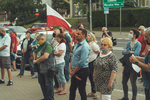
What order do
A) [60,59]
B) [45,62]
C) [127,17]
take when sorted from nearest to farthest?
[45,62]
[60,59]
[127,17]

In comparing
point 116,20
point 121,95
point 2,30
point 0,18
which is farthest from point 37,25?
point 0,18

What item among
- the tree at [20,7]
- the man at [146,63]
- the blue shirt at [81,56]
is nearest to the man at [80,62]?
the blue shirt at [81,56]

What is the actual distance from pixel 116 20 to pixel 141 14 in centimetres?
402

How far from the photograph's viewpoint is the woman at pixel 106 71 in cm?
582

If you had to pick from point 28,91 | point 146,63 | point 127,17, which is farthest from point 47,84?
point 127,17

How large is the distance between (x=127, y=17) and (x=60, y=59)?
3223cm

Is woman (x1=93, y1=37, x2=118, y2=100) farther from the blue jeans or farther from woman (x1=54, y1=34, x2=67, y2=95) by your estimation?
the blue jeans

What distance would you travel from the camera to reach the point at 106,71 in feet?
19.2

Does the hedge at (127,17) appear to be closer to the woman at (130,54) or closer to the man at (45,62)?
the woman at (130,54)

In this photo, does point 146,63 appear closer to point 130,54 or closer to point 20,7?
point 130,54

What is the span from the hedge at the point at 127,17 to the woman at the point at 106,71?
31.7 m

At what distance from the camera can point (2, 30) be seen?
9664 millimetres

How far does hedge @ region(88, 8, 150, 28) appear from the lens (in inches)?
1449

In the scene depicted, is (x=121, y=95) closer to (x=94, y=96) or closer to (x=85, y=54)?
(x=94, y=96)
